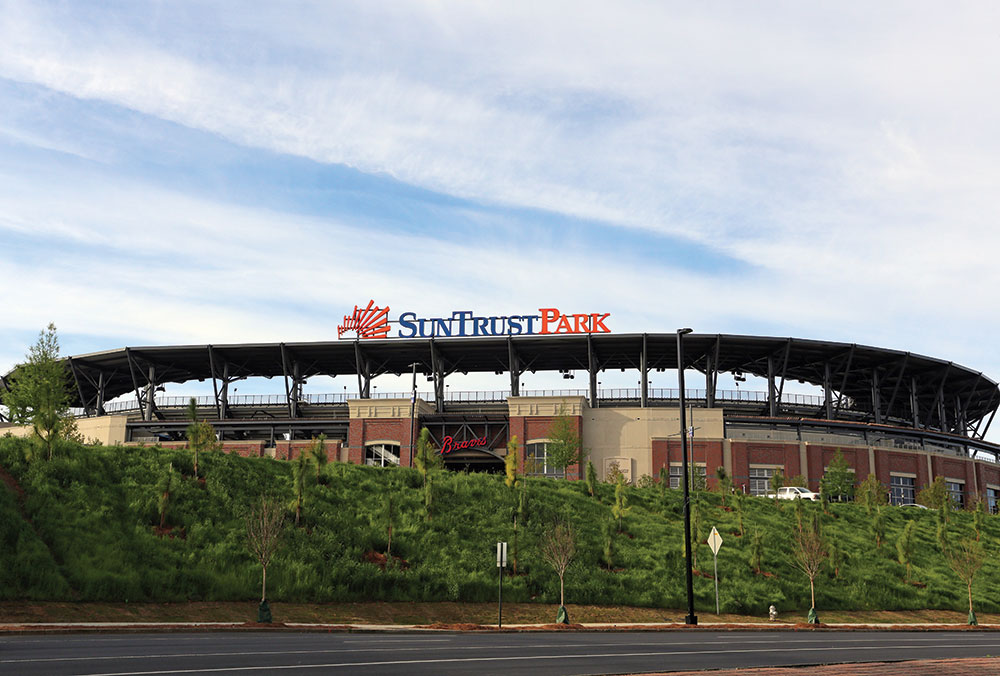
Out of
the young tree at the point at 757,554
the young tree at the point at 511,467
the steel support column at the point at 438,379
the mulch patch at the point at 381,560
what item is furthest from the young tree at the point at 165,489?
the steel support column at the point at 438,379

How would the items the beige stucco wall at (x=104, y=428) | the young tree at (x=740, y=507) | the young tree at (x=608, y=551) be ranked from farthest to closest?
the beige stucco wall at (x=104, y=428) < the young tree at (x=740, y=507) < the young tree at (x=608, y=551)

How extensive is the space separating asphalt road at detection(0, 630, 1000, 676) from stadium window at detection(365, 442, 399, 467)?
51.1 m

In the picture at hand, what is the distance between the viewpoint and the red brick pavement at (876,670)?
1474 cm

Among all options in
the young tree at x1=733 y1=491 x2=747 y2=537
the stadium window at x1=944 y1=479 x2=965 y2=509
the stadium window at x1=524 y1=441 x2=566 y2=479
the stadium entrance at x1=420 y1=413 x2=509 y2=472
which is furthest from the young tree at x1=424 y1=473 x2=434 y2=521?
the stadium window at x1=944 y1=479 x2=965 y2=509

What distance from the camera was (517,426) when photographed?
7656 centimetres

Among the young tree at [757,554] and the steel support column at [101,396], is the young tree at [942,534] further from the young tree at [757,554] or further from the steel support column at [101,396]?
the steel support column at [101,396]

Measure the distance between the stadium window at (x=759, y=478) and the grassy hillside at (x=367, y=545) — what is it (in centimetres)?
2000

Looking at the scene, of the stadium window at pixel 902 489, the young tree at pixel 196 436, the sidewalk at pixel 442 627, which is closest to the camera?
the sidewalk at pixel 442 627

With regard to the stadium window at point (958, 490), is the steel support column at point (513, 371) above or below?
above

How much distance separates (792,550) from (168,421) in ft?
204

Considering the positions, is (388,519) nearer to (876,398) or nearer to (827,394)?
(827,394)

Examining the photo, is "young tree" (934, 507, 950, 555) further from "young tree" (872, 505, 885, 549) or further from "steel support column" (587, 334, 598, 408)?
"steel support column" (587, 334, 598, 408)

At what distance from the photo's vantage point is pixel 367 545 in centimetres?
4025

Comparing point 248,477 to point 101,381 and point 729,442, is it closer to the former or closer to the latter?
point 729,442
